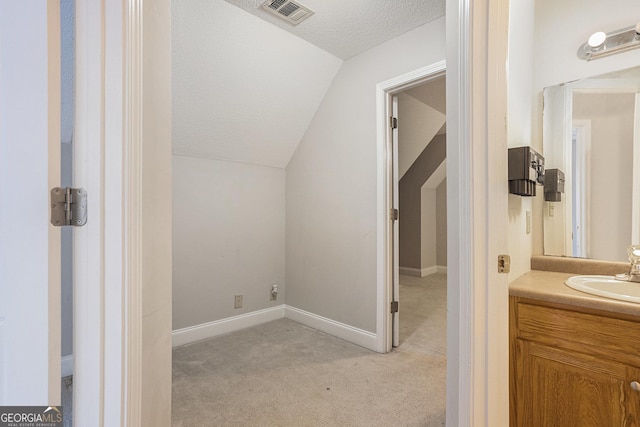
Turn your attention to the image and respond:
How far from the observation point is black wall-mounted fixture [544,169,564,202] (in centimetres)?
164

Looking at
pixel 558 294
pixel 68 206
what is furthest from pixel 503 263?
pixel 68 206

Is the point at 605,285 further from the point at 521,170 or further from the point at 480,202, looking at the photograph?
the point at 480,202

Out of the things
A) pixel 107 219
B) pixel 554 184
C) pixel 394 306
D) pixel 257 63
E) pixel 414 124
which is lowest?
pixel 394 306

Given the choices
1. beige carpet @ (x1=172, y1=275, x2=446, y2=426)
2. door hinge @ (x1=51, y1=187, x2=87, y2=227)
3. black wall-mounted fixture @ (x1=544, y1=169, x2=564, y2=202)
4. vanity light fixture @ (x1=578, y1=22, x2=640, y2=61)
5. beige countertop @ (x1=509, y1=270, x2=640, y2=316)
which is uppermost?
vanity light fixture @ (x1=578, y1=22, x2=640, y2=61)

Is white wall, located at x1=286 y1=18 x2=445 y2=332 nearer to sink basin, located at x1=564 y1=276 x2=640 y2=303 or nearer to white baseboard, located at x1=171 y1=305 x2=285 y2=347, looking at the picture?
white baseboard, located at x1=171 y1=305 x2=285 y2=347

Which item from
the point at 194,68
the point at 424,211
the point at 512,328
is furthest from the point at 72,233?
the point at 424,211

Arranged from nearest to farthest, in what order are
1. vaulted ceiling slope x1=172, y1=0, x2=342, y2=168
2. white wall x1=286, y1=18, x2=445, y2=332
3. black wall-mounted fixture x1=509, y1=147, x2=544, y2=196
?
1. black wall-mounted fixture x1=509, y1=147, x2=544, y2=196
2. vaulted ceiling slope x1=172, y1=0, x2=342, y2=168
3. white wall x1=286, y1=18, x2=445, y2=332

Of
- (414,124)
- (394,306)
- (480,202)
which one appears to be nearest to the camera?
(480,202)

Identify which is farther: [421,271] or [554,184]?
[421,271]

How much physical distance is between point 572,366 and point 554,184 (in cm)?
96

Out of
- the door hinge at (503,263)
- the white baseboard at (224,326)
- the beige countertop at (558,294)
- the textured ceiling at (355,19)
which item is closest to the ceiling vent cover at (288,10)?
the textured ceiling at (355,19)

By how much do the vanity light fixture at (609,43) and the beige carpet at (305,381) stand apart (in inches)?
81.3

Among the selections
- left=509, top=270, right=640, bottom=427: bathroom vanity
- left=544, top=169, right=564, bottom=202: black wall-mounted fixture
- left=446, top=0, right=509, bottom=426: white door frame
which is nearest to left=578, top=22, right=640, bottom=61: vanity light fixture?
left=544, top=169, right=564, bottom=202: black wall-mounted fixture

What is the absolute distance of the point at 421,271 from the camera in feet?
17.5
